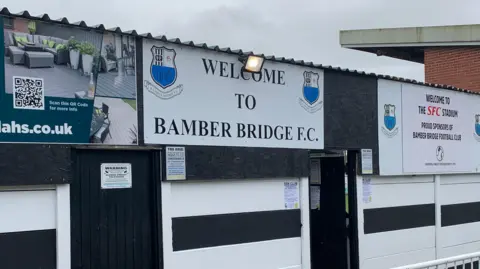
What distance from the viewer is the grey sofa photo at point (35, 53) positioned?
4.97 meters

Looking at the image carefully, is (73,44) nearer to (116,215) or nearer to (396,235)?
(116,215)

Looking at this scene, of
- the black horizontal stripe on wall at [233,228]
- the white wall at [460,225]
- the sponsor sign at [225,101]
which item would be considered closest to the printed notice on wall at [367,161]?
the sponsor sign at [225,101]

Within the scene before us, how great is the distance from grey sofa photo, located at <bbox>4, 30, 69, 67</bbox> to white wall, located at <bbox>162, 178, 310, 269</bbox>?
165 cm

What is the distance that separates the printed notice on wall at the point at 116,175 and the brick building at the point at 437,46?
12.0m

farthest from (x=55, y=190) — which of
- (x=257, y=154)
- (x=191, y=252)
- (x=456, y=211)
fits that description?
(x=456, y=211)

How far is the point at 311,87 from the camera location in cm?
755

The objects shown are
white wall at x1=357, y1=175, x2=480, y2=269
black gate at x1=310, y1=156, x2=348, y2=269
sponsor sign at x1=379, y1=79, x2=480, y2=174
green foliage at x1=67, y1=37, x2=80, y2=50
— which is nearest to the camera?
green foliage at x1=67, y1=37, x2=80, y2=50

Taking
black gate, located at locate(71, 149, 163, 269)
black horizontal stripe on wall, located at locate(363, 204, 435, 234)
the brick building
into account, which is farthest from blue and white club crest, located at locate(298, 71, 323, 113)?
the brick building

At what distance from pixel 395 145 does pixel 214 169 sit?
11.4ft

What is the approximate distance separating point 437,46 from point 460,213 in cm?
765

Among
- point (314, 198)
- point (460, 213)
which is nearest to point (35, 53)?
point (314, 198)

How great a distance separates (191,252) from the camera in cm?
625

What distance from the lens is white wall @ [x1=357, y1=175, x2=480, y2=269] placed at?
8.32 m

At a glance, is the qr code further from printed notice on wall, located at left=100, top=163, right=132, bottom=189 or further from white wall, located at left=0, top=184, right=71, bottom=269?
printed notice on wall, located at left=100, top=163, right=132, bottom=189
